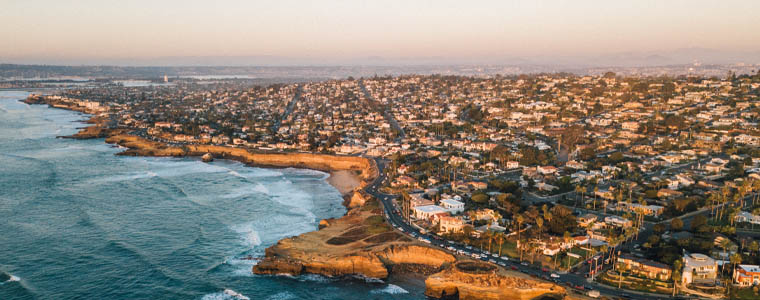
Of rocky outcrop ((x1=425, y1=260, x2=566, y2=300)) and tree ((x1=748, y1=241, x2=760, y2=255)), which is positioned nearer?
rocky outcrop ((x1=425, y1=260, x2=566, y2=300))

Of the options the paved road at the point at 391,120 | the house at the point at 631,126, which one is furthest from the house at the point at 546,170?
the house at the point at 631,126

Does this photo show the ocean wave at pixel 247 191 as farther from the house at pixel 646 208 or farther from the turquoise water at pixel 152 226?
the house at pixel 646 208

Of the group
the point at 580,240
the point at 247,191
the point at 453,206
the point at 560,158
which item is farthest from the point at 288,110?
the point at 580,240

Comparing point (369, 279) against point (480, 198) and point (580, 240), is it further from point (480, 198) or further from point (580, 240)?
point (480, 198)

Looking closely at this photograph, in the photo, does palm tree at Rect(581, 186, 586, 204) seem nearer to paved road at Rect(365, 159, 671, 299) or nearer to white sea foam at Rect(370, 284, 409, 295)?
paved road at Rect(365, 159, 671, 299)

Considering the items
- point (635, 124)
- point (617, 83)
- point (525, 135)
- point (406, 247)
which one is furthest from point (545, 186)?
point (617, 83)

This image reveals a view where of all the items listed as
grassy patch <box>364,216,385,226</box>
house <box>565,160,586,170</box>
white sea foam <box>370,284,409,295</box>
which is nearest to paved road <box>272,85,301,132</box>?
house <box>565,160,586,170</box>

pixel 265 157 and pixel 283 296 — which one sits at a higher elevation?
pixel 265 157
